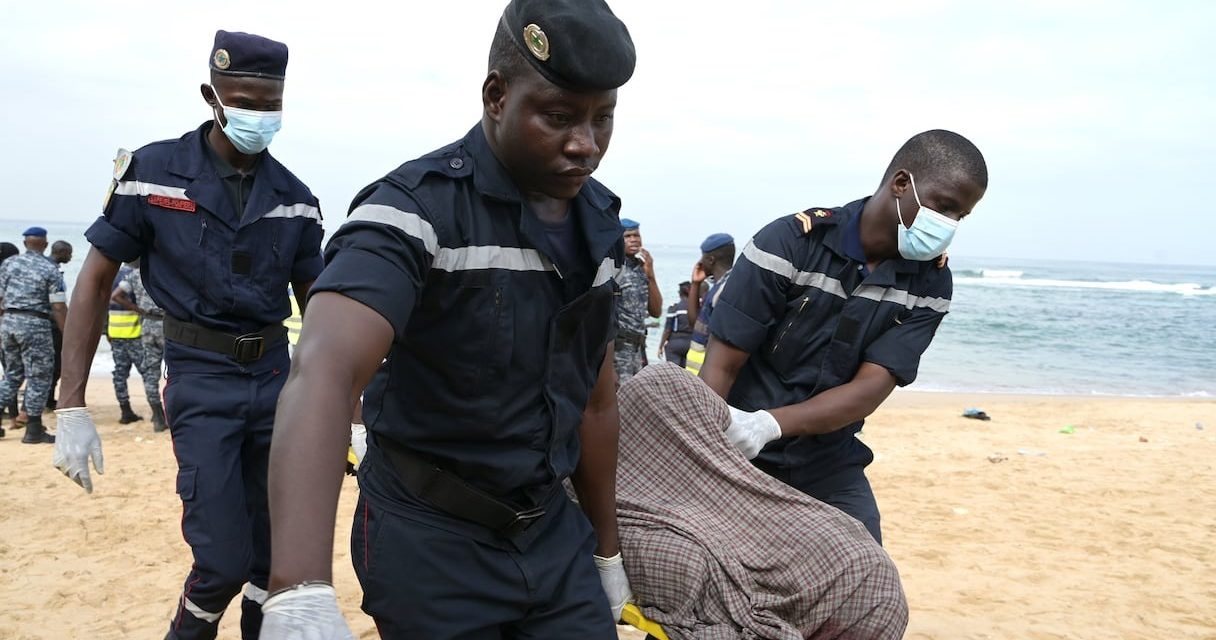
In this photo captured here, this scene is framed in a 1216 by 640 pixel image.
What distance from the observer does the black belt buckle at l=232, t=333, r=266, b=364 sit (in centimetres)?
347

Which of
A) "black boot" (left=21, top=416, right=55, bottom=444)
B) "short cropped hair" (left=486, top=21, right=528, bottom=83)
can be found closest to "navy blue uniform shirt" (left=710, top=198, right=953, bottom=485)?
"short cropped hair" (left=486, top=21, right=528, bottom=83)

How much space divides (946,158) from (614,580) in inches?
73.9

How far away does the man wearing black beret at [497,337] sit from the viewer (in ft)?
5.71

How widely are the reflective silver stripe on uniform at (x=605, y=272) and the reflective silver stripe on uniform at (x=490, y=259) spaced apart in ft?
0.45

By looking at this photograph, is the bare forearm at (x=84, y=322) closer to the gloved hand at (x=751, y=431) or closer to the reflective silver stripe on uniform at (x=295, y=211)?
the reflective silver stripe on uniform at (x=295, y=211)

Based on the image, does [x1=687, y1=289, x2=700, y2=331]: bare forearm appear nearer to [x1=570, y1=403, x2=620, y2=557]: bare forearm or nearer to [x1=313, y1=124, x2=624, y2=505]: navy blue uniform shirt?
[x1=570, y1=403, x2=620, y2=557]: bare forearm

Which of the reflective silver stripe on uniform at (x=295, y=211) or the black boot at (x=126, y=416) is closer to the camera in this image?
the reflective silver stripe on uniform at (x=295, y=211)

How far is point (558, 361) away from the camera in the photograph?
1977 millimetres

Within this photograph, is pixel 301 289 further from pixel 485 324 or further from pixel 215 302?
pixel 485 324

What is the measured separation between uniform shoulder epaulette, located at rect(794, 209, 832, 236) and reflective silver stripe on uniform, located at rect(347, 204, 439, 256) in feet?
6.23

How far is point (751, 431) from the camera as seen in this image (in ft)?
9.60

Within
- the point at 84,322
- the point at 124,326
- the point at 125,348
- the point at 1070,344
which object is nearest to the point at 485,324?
the point at 84,322

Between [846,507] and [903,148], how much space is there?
1317mm

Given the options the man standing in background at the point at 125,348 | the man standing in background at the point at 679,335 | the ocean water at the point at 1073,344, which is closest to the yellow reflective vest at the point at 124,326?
the man standing in background at the point at 125,348
